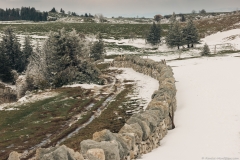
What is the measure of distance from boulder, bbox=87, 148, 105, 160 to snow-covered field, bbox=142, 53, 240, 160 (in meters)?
3.22

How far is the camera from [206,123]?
1330cm

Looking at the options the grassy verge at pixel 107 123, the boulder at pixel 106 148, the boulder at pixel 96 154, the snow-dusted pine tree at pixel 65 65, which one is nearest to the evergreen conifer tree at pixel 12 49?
the snow-dusted pine tree at pixel 65 65

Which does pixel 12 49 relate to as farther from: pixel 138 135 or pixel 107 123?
pixel 138 135

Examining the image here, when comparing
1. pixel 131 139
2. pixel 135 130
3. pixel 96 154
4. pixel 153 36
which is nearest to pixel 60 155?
pixel 96 154

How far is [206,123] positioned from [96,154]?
8121 mm

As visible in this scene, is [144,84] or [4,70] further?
[4,70]

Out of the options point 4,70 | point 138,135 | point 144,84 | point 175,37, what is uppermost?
point 175,37

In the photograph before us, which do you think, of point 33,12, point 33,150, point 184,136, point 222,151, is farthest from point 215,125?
point 33,12

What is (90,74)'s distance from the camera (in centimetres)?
3169

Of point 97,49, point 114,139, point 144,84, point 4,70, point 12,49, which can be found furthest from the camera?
point 97,49

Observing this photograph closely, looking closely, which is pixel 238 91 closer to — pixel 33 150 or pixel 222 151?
pixel 222 151

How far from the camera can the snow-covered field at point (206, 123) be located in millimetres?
9961

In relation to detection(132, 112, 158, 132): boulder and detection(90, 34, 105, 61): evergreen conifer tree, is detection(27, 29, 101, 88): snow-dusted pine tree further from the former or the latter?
detection(132, 112, 158, 132): boulder

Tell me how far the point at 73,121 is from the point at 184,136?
8.76m
